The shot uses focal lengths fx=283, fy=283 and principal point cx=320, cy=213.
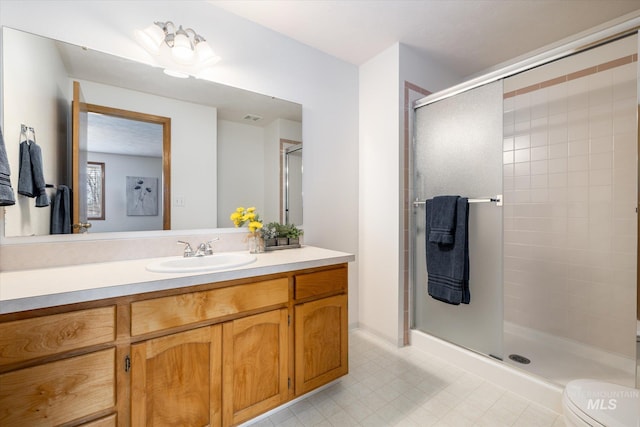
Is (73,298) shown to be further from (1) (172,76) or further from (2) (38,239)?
(1) (172,76)

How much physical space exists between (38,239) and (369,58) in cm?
257

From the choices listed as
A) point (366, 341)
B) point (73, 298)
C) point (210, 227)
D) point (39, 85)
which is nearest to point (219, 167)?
point (210, 227)

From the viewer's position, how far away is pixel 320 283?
1.62 m

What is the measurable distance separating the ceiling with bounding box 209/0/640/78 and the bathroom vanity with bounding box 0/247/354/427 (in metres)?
1.62

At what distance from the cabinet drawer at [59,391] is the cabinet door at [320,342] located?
819mm

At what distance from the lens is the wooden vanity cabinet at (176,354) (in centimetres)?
93

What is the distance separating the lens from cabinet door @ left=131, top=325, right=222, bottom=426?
1.09 meters

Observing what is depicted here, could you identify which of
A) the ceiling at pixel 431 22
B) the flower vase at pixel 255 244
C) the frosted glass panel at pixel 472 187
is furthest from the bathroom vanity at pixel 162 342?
the ceiling at pixel 431 22

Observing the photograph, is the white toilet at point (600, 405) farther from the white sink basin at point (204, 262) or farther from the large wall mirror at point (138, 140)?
the large wall mirror at point (138, 140)

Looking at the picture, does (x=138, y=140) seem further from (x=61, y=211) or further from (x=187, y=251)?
(x=187, y=251)

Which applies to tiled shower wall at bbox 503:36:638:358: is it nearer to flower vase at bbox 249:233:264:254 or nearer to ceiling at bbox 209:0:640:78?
ceiling at bbox 209:0:640:78

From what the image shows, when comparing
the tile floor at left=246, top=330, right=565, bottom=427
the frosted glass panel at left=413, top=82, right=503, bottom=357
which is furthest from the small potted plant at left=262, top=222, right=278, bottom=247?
the frosted glass panel at left=413, top=82, right=503, bottom=357

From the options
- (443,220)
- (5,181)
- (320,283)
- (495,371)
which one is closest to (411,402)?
(495,371)

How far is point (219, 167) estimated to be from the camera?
6.21 feet
